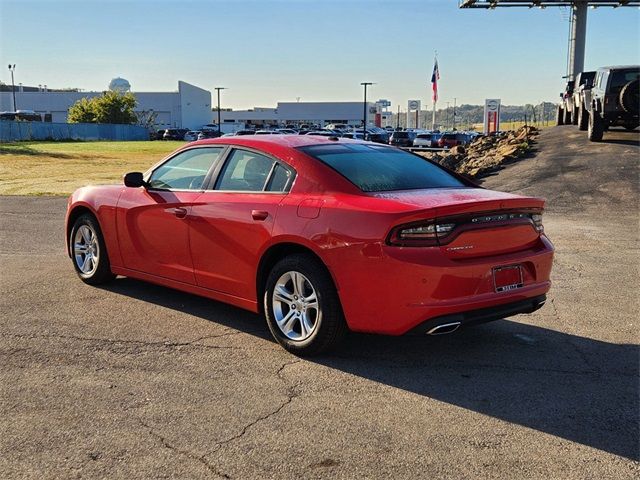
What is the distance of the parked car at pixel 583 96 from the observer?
2211cm

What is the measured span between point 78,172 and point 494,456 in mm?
27003

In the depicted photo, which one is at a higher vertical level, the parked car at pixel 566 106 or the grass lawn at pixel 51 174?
the parked car at pixel 566 106

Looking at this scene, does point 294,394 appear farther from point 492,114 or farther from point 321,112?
point 321,112

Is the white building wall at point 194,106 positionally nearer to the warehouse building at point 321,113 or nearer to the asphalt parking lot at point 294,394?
the warehouse building at point 321,113

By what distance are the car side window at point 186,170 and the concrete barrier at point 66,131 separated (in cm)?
5913

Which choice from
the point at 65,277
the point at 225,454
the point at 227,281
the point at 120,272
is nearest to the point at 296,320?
the point at 227,281

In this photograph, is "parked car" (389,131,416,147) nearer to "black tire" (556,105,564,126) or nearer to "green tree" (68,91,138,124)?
"black tire" (556,105,564,126)

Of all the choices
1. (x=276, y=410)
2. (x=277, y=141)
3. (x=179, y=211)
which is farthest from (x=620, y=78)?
(x=276, y=410)

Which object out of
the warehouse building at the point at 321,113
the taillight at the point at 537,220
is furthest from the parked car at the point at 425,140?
the warehouse building at the point at 321,113

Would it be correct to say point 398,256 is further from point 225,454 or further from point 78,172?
point 78,172

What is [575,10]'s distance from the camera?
1673 inches

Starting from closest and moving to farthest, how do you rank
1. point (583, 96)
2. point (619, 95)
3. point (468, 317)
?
point (468, 317) < point (619, 95) < point (583, 96)

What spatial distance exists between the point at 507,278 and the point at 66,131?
7368cm

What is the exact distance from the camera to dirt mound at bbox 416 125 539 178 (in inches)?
780
